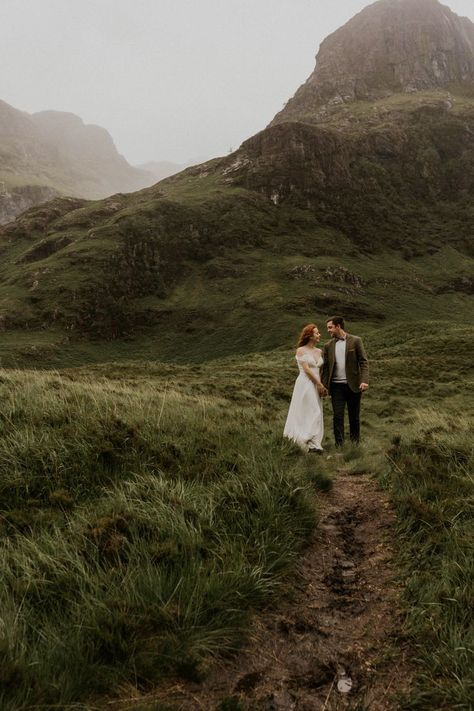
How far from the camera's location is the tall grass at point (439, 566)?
280cm

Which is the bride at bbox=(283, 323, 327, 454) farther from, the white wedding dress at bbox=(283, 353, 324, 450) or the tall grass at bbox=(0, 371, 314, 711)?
the tall grass at bbox=(0, 371, 314, 711)

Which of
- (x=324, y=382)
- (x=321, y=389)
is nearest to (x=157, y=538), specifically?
(x=321, y=389)

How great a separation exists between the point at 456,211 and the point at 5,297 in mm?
124246

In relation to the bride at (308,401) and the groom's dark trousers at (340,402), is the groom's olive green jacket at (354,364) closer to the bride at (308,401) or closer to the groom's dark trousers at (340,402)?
the groom's dark trousers at (340,402)

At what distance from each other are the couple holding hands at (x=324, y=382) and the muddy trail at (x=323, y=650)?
17.3ft

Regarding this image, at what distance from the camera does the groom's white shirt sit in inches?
437

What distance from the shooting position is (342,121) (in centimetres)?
15800

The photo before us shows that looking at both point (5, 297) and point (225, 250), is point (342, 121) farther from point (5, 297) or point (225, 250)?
point (5, 297)

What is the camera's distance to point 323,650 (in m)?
3.31

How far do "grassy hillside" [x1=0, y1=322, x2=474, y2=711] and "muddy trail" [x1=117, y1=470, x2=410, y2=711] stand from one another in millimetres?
140

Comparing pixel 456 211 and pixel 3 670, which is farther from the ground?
pixel 456 211

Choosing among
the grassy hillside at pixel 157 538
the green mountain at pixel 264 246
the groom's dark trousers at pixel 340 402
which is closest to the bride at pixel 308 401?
the groom's dark trousers at pixel 340 402

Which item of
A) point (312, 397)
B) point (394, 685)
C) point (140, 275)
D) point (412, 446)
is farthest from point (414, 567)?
point (140, 275)

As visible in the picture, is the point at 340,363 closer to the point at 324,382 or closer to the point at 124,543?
the point at 324,382
